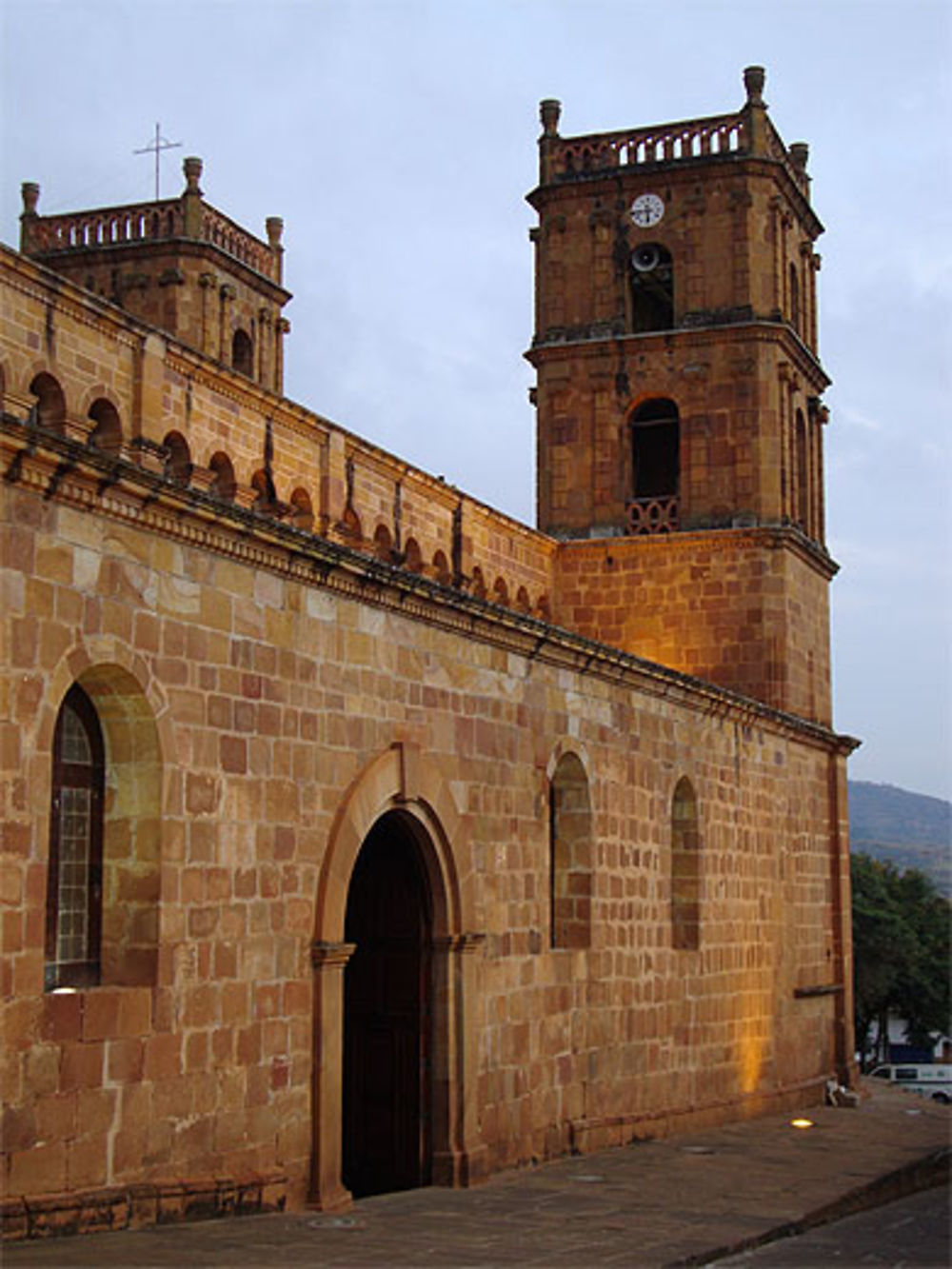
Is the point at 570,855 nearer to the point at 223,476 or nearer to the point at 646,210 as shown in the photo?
the point at 223,476

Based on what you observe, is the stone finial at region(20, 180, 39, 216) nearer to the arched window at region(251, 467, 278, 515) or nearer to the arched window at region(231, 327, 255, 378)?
the arched window at region(231, 327, 255, 378)

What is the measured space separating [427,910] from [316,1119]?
252cm

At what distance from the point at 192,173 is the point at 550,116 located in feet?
23.4

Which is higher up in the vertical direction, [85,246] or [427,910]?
[85,246]

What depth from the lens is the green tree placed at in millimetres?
50281

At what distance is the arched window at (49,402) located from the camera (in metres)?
16.2

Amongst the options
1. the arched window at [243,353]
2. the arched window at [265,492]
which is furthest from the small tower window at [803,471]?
the arched window at [265,492]

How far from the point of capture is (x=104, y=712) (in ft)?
32.7

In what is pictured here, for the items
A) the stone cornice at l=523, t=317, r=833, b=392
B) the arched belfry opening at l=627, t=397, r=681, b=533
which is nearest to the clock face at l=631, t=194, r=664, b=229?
the stone cornice at l=523, t=317, r=833, b=392

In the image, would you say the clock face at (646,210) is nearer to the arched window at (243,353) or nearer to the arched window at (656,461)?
the arched window at (656,461)

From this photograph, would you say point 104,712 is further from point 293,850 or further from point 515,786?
point 515,786

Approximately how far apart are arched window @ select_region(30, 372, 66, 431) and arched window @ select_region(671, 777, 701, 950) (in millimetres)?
7815

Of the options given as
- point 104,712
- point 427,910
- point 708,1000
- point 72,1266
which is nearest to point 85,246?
point 708,1000

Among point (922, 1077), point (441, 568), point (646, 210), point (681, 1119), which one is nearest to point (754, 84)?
point (646, 210)
